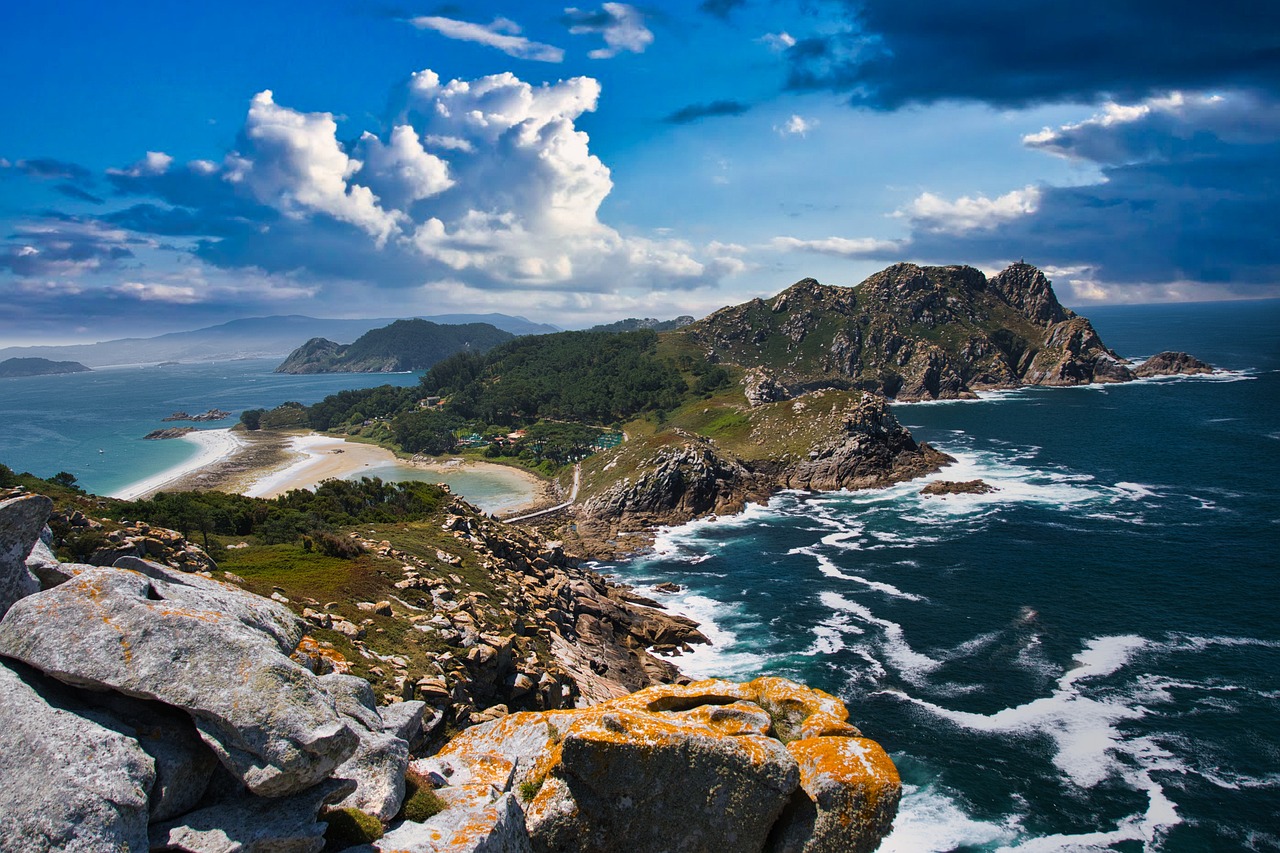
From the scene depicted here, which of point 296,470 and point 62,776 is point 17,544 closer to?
point 62,776

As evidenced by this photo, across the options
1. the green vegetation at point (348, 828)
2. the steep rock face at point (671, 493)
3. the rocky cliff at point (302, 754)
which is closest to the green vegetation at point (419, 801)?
the rocky cliff at point (302, 754)

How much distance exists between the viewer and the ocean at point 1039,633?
36875mm

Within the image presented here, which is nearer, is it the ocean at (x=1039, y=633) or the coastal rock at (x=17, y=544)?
the coastal rock at (x=17, y=544)

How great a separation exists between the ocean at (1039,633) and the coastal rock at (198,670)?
112 feet

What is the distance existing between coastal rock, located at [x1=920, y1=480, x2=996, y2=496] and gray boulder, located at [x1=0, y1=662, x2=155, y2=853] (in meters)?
109

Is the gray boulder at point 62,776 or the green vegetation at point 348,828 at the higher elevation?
the gray boulder at point 62,776

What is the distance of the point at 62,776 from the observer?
8898mm

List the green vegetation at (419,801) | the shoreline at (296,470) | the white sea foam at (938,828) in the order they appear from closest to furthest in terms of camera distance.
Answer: the green vegetation at (419,801), the white sea foam at (938,828), the shoreline at (296,470)

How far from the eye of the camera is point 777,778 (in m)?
13.6

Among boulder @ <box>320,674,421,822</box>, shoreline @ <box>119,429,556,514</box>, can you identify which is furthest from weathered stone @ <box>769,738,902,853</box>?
shoreline @ <box>119,429,556,514</box>

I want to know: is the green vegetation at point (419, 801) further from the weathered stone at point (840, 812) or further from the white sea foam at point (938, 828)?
the white sea foam at point (938, 828)

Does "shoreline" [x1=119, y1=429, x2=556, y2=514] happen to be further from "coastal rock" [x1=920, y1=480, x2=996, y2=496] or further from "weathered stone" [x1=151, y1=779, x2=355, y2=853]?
"weathered stone" [x1=151, y1=779, x2=355, y2=853]

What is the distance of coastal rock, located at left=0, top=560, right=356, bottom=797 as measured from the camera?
10055mm

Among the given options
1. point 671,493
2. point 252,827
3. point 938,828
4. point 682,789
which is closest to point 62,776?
point 252,827
